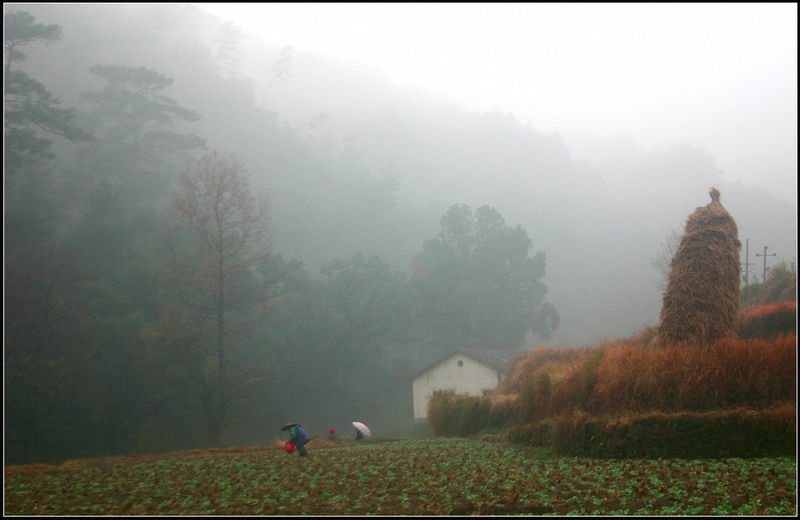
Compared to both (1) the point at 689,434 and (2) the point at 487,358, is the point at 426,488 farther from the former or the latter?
(2) the point at 487,358

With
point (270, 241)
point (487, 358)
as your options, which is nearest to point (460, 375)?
point (487, 358)

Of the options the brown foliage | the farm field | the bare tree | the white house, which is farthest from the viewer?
the white house

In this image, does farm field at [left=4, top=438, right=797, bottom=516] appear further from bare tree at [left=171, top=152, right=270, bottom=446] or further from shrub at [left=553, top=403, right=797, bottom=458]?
bare tree at [left=171, top=152, right=270, bottom=446]

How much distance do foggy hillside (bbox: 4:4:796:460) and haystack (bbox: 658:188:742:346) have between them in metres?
6.67

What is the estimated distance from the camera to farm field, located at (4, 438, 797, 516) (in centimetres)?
974

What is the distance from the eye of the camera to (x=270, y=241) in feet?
222

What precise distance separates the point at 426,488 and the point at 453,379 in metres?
36.9

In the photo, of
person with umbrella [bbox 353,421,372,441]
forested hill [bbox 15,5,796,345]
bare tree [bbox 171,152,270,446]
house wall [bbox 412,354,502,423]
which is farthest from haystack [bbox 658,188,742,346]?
forested hill [bbox 15,5,796,345]

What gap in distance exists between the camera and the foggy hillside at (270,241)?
40.0m

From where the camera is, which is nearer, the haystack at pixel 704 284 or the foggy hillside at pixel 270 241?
the haystack at pixel 704 284

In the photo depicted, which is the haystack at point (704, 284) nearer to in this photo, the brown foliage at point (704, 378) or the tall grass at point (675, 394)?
the tall grass at point (675, 394)

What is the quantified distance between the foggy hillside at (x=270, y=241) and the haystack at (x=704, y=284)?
667cm

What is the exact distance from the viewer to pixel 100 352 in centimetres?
4159

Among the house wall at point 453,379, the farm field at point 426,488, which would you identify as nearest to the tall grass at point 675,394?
the farm field at point 426,488
